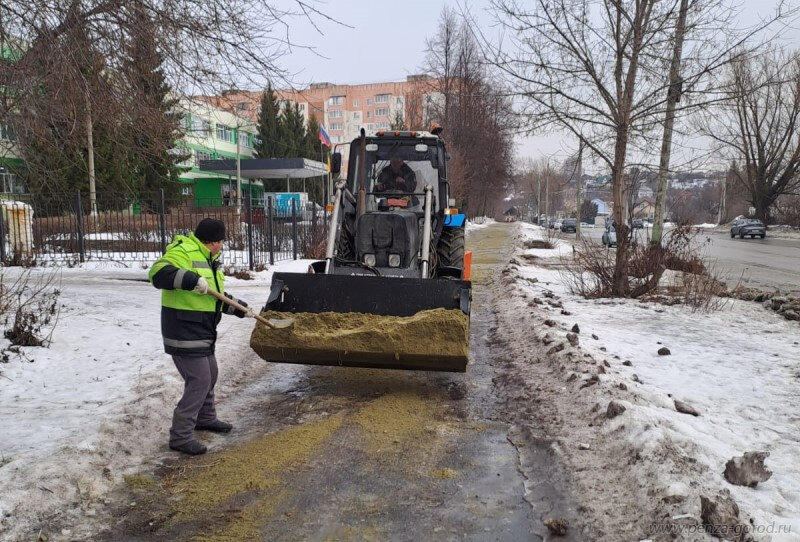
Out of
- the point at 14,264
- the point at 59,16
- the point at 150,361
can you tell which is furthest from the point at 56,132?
the point at 14,264

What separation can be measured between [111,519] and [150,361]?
2907 millimetres

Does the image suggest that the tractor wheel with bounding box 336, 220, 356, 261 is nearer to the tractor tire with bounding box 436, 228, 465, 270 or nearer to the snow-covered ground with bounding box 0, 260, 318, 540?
the tractor tire with bounding box 436, 228, 465, 270

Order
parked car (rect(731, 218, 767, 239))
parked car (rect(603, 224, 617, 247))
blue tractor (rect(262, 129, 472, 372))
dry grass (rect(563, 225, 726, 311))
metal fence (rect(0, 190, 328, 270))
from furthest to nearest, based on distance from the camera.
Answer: parked car (rect(731, 218, 767, 239))
metal fence (rect(0, 190, 328, 270))
parked car (rect(603, 224, 617, 247))
dry grass (rect(563, 225, 726, 311))
blue tractor (rect(262, 129, 472, 372))

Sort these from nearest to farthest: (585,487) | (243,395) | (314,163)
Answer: (585,487), (243,395), (314,163)

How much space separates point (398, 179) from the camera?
24.9 feet

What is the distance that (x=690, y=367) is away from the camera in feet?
17.8

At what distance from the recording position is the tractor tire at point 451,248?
A: 23.8 ft

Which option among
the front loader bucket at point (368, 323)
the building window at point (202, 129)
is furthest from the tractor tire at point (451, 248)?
the building window at point (202, 129)

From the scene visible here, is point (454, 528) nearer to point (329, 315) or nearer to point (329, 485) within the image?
point (329, 485)

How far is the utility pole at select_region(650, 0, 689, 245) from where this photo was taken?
28.0ft

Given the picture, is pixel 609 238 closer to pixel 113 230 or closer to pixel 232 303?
pixel 232 303

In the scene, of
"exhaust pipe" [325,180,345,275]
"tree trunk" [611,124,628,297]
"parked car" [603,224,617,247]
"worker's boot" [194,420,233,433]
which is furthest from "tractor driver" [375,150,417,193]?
"worker's boot" [194,420,233,433]

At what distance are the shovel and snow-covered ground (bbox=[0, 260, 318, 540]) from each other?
1.03 m

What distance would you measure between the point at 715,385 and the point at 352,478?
339cm
